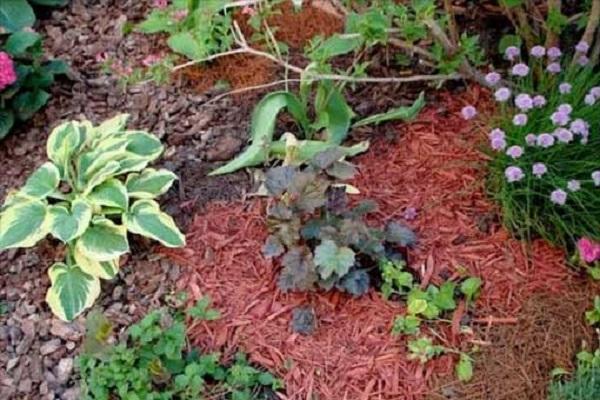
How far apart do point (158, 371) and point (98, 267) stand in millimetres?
336

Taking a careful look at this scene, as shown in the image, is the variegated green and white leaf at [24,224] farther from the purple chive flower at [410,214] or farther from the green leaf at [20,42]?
the purple chive flower at [410,214]

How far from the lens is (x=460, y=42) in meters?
2.72

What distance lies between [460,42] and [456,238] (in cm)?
58

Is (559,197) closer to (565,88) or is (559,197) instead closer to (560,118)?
(560,118)

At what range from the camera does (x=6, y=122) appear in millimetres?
2885

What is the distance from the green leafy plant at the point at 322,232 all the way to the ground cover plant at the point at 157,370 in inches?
9.8

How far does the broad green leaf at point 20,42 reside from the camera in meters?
2.95

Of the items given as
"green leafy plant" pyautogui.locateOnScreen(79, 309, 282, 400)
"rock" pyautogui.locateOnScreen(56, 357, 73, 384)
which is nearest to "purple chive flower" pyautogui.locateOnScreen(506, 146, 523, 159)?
"green leafy plant" pyautogui.locateOnScreen(79, 309, 282, 400)

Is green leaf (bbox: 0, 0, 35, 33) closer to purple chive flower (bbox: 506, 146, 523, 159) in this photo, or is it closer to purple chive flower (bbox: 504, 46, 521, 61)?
purple chive flower (bbox: 504, 46, 521, 61)

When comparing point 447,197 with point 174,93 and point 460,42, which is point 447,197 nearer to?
point 460,42

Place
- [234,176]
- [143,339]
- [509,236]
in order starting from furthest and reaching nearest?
[234,176] < [509,236] < [143,339]

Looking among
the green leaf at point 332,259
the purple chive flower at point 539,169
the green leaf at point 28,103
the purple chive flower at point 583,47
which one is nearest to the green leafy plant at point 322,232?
the green leaf at point 332,259

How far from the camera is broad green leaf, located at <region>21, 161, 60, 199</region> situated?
251 centimetres

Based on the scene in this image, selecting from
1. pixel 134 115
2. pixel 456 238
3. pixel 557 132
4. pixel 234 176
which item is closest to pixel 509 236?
pixel 456 238
